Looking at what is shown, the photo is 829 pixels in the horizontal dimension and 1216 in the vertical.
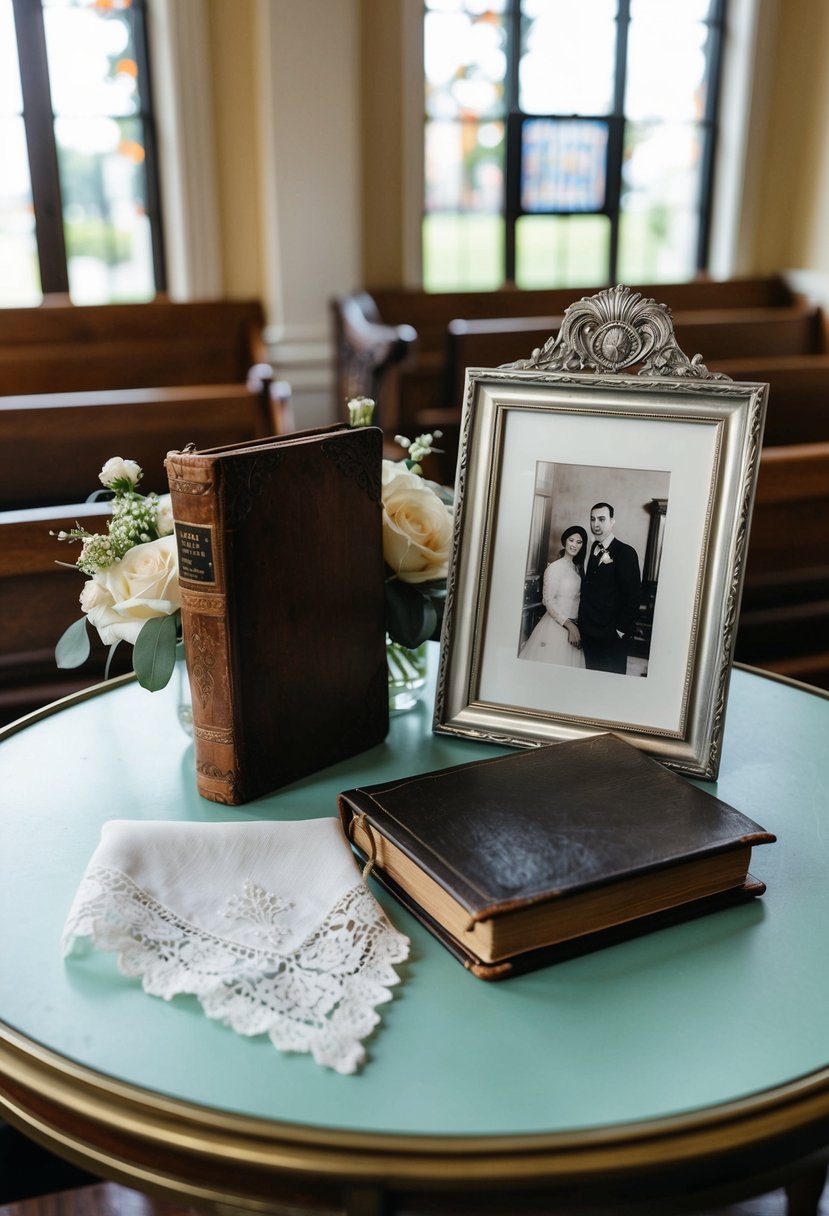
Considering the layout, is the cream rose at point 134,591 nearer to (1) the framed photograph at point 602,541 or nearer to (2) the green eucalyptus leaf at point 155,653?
(2) the green eucalyptus leaf at point 155,653

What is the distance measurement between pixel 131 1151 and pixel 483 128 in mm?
5461

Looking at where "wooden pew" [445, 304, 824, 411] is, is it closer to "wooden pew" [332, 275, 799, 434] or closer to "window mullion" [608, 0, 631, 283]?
"wooden pew" [332, 275, 799, 434]

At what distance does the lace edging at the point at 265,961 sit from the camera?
78 centimetres

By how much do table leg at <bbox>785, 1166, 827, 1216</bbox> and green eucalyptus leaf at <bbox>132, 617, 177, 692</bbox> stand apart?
1.13m

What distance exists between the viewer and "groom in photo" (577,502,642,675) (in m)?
1.18

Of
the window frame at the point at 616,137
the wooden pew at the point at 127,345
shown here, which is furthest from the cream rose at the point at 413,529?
the window frame at the point at 616,137

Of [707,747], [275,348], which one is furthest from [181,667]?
[275,348]

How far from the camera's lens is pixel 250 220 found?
4.82 m

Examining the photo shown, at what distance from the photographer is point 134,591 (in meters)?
1.18

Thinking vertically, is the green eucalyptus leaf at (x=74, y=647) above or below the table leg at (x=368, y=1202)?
above

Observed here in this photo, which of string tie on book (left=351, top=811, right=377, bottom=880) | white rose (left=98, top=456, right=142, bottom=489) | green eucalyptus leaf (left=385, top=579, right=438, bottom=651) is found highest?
white rose (left=98, top=456, right=142, bottom=489)

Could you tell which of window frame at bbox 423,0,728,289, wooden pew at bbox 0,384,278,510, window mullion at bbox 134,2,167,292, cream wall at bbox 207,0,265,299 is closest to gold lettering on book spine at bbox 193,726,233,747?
wooden pew at bbox 0,384,278,510

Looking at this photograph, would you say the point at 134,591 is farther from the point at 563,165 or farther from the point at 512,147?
the point at 563,165

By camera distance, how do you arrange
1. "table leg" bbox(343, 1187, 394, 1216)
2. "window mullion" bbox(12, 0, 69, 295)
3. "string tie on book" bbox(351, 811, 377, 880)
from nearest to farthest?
"table leg" bbox(343, 1187, 394, 1216) → "string tie on book" bbox(351, 811, 377, 880) → "window mullion" bbox(12, 0, 69, 295)
